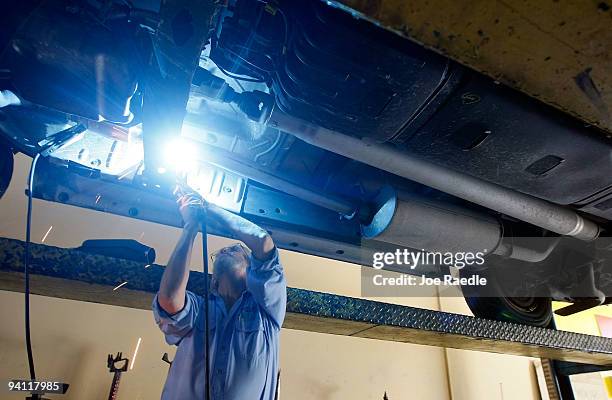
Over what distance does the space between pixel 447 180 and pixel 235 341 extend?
2.65 feet

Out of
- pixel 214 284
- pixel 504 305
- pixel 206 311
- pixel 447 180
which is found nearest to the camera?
pixel 206 311

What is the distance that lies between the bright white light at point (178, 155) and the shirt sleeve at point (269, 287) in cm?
38

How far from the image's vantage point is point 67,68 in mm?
750

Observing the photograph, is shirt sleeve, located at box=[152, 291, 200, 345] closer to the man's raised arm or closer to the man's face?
the man's raised arm

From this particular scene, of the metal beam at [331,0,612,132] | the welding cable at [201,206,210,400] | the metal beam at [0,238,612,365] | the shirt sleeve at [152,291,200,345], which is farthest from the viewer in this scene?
the shirt sleeve at [152,291,200,345]

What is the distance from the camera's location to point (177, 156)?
989 millimetres

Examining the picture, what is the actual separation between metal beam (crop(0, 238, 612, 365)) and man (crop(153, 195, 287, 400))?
0.07m

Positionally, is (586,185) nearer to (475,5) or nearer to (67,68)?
(475,5)

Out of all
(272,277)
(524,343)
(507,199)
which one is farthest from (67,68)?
(524,343)

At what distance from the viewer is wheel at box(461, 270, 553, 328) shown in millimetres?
1750

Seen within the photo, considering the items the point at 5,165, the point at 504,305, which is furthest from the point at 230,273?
the point at 504,305

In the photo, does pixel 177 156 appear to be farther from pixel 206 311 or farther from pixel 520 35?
pixel 520 35

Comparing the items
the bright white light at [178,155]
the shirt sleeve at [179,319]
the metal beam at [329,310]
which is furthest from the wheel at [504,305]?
the bright white light at [178,155]

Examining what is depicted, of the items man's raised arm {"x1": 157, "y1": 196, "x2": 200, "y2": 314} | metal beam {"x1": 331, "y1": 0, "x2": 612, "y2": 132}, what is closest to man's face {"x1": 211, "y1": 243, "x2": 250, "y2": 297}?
man's raised arm {"x1": 157, "y1": 196, "x2": 200, "y2": 314}
